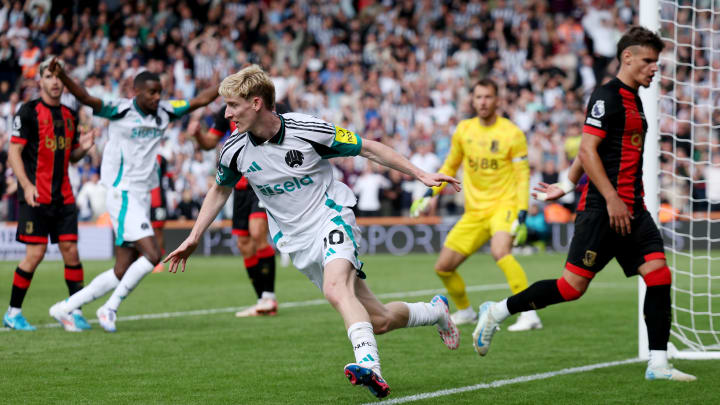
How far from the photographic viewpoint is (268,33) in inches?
1137

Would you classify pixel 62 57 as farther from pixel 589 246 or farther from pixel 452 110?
pixel 589 246

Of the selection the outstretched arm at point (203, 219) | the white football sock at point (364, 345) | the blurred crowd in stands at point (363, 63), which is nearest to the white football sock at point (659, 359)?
the white football sock at point (364, 345)

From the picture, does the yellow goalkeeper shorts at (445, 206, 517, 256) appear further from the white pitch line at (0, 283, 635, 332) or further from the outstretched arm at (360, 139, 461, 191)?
the outstretched arm at (360, 139, 461, 191)

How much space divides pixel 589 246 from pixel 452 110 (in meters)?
19.0

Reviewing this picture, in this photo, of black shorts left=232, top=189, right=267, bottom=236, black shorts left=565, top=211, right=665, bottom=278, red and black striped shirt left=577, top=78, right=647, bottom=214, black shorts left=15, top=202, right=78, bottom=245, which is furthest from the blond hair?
black shorts left=232, top=189, right=267, bottom=236

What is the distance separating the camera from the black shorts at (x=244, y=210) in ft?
35.6

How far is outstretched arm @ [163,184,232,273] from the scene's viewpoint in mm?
5820

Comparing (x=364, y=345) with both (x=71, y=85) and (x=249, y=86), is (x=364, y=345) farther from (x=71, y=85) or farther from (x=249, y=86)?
(x=71, y=85)

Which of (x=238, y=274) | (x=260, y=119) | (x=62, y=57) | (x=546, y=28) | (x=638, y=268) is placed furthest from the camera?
(x=546, y=28)

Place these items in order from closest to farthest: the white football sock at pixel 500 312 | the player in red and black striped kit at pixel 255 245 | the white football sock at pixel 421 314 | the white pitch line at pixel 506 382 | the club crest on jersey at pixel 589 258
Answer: the white pitch line at pixel 506 382 < the white football sock at pixel 421 314 < the club crest on jersey at pixel 589 258 < the white football sock at pixel 500 312 < the player in red and black striped kit at pixel 255 245

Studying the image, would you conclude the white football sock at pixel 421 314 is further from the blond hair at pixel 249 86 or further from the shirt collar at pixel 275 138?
the blond hair at pixel 249 86

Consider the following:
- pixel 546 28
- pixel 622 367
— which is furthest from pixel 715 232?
pixel 622 367


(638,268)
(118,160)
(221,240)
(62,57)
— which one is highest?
(62,57)

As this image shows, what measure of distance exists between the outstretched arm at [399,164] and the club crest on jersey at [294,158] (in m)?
0.38
